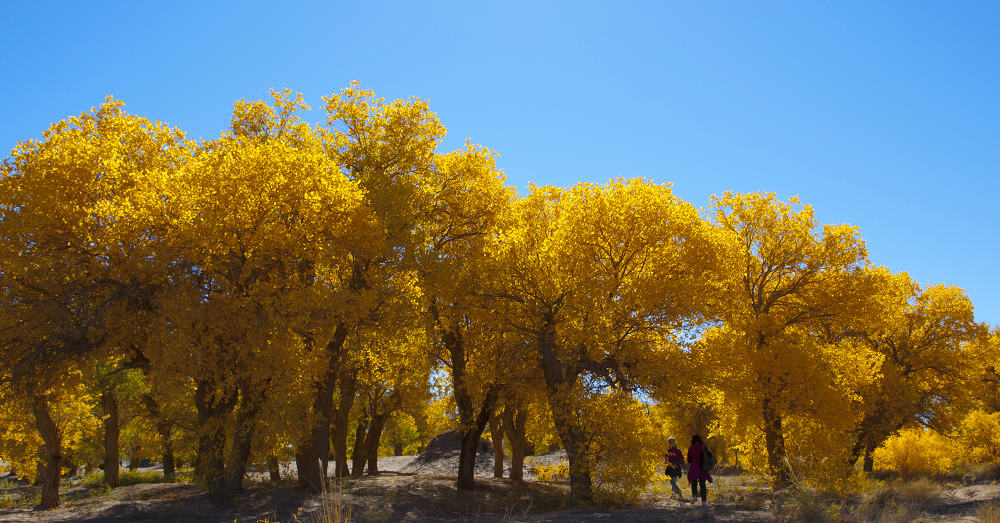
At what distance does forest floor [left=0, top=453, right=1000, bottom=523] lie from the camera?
48.4 ft

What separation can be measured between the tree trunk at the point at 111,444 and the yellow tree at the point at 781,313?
25.7 m

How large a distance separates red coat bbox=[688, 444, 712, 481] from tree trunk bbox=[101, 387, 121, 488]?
959 inches

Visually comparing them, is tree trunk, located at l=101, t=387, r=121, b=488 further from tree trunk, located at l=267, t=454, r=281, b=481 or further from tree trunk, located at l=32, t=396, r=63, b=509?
tree trunk, located at l=32, t=396, r=63, b=509

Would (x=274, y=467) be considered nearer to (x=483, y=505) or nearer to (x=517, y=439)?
(x=517, y=439)

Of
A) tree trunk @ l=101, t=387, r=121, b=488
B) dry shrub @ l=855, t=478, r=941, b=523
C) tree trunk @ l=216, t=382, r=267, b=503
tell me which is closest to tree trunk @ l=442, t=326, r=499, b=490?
tree trunk @ l=216, t=382, r=267, b=503

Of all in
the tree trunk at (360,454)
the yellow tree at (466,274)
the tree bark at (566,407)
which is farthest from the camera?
the tree trunk at (360,454)

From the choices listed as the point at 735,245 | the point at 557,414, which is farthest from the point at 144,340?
the point at 735,245

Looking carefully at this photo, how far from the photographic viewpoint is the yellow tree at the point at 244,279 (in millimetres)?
15992

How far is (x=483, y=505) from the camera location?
18969 millimetres

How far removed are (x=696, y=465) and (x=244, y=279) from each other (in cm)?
1340

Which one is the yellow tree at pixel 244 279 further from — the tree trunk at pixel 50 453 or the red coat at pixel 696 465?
the red coat at pixel 696 465

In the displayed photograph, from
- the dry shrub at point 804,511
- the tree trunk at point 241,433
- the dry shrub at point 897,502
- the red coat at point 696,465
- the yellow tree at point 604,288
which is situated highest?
the yellow tree at point 604,288

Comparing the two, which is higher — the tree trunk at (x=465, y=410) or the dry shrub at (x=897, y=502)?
the tree trunk at (x=465, y=410)

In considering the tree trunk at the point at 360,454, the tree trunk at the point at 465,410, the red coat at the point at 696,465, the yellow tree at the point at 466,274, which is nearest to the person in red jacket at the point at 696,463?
the red coat at the point at 696,465
